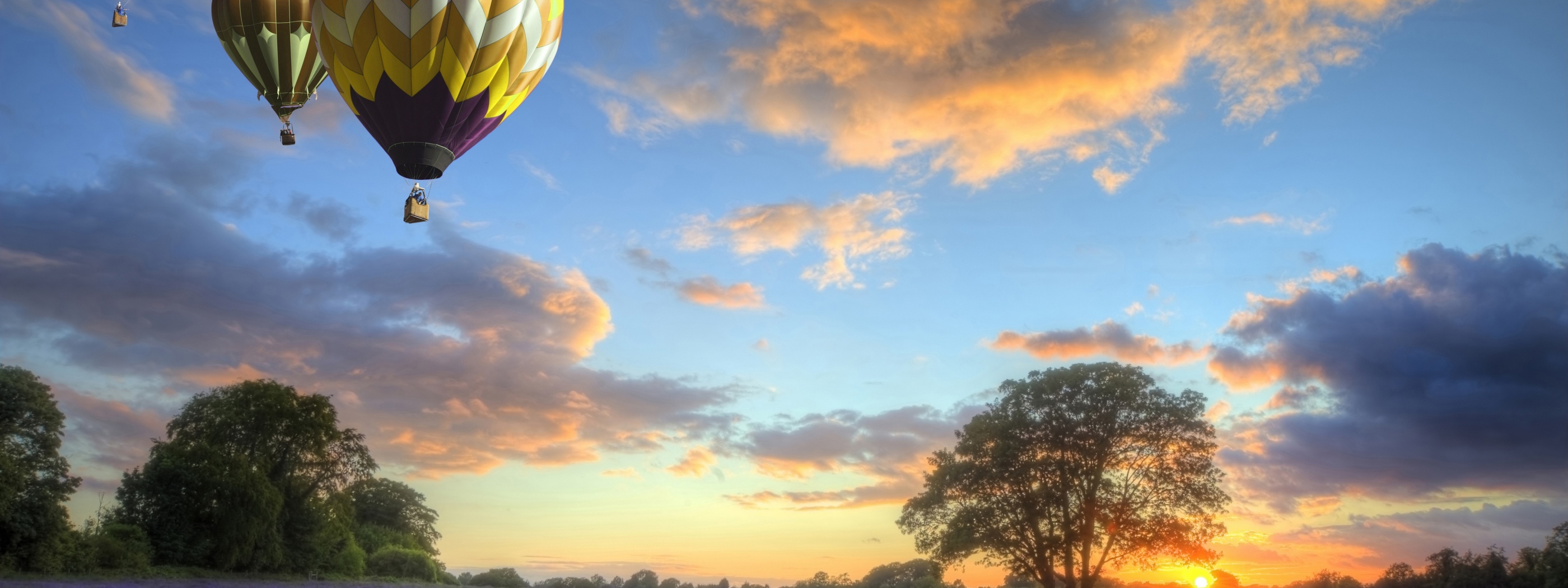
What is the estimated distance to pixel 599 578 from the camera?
4606 cm

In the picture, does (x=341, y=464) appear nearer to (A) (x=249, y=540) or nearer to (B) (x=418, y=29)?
(A) (x=249, y=540)

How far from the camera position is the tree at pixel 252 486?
3591cm

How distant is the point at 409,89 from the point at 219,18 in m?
13.4

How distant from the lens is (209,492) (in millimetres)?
36375

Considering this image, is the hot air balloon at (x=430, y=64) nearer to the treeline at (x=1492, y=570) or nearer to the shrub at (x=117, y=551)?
the shrub at (x=117, y=551)

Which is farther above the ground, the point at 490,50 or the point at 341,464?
the point at 490,50

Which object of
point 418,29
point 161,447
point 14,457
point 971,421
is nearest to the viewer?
point 418,29

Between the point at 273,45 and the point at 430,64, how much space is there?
37.4 ft

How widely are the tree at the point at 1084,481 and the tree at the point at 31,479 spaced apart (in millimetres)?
33336

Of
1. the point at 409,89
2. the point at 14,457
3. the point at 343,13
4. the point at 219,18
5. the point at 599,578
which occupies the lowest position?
the point at 599,578

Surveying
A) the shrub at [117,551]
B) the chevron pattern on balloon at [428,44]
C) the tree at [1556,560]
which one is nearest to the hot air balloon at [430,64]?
the chevron pattern on balloon at [428,44]

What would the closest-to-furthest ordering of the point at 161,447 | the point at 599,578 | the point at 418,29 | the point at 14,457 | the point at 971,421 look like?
the point at 418,29
the point at 14,457
the point at 161,447
the point at 971,421
the point at 599,578

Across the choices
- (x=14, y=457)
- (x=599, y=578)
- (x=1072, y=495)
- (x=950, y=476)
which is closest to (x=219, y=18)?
(x=14, y=457)

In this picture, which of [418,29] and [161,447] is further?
[161,447]
